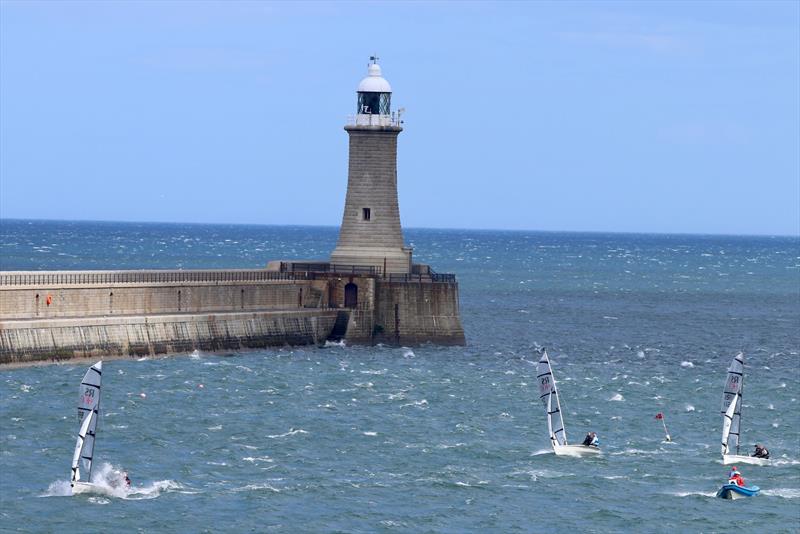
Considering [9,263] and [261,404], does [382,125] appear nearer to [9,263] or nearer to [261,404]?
[261,404]

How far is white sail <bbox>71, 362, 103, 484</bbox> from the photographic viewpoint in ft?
137

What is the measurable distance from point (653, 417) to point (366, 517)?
749 inches

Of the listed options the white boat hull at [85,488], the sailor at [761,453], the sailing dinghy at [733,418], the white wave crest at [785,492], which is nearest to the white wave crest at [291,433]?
the white boat hull at [85,488]

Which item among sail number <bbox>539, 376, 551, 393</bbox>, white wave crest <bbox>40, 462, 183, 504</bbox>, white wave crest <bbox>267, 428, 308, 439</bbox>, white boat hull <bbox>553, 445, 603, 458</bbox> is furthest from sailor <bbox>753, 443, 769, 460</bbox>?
white wave crest <bbox>40, 462, 183, 504</bbox>

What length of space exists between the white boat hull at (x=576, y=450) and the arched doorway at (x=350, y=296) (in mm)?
24493

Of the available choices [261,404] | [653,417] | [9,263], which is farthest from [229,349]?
[9,263]

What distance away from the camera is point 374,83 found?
246 feet

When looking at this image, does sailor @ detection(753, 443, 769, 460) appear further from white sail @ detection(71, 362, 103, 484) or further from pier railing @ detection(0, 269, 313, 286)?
pier railing @ detection(0, 269, 313, 286)

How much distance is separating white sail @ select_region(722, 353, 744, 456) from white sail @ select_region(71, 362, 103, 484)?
18941 millimetres

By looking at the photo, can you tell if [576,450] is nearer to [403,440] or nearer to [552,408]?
[552,408]

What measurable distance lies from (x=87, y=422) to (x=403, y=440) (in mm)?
11983

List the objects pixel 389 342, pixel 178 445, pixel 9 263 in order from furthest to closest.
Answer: pixel 9 263, pixel 389 342, pixel 178 445

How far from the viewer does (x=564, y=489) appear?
147 ft

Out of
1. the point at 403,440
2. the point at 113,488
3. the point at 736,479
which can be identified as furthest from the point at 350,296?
the point at 113,488
